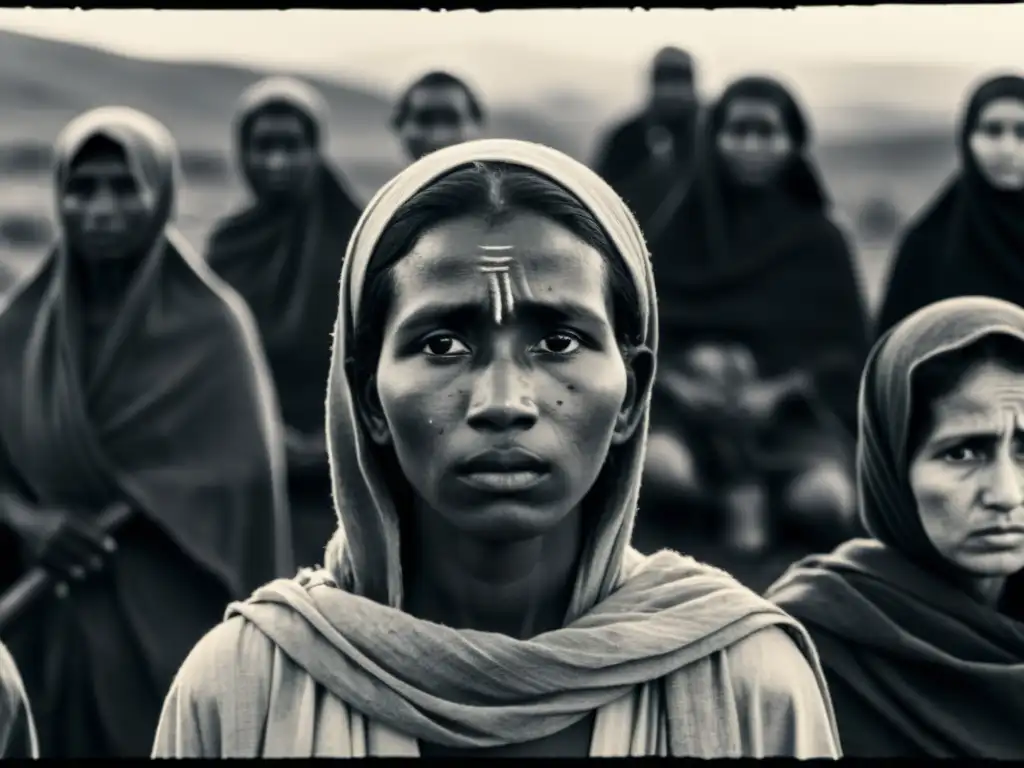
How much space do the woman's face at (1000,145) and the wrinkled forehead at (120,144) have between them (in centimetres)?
245

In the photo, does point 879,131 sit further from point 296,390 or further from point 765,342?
point 296,390

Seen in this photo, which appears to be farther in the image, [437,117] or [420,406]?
[437,117]

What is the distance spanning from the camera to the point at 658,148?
30.5 feet

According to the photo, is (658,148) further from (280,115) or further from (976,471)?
(976,471)

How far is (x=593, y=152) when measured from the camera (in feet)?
30.2

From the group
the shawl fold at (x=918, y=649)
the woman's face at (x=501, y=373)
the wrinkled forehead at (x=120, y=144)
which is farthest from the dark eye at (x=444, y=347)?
the wrinkled forehead at (x=120, y=144)

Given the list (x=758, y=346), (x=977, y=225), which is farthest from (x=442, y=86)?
(x=977, y=225)

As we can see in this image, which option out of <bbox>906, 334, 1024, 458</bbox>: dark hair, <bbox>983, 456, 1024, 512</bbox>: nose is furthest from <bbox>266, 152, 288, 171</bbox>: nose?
<bbox>983, 456, 1024, 512</bbox>: nose

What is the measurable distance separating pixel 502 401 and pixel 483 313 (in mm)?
176

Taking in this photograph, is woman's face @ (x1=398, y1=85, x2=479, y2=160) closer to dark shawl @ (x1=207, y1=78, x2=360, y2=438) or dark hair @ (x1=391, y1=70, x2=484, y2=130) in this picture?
dark hair @ (x1=391, y1=70, x2=484, y2=130)

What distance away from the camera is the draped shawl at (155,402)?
8.90 metres

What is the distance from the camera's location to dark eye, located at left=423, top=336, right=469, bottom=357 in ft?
17.3

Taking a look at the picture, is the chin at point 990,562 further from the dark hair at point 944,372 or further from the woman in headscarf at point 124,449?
the woman in headscarf at point 124,449

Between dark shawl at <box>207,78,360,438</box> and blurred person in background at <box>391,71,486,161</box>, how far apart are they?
280mm
